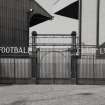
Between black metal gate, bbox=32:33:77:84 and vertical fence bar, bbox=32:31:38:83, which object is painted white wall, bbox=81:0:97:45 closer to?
black metal gate, bbox=32:33:77:84

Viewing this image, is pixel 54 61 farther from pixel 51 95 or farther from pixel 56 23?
pixel 51 95

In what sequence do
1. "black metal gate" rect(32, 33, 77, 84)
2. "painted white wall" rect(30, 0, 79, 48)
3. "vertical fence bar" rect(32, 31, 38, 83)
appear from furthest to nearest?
1. "painted white wall" rect(30, 0, 79, 48)
2. "black metal gate" rect(32, 33, 77, 84)
3. "vertical fence bar" rect(32, 31, 38, 83)

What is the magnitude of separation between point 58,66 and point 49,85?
2.18 metres

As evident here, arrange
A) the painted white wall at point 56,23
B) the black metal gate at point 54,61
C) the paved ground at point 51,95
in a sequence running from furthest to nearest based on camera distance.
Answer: the painted white wall at point 56,23 < the black metal gate at point 54,61 < the paved ground at point 51,95

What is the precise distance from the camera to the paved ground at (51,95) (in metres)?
10.6

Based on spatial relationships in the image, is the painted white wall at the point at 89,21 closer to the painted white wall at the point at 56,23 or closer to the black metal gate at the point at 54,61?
the painted white wall at the point at 56,23

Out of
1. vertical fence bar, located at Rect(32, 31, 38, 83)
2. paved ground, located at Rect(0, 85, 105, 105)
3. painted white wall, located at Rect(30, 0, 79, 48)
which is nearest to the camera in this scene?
paved ground, located at Rect(0, 85, 105, 105)

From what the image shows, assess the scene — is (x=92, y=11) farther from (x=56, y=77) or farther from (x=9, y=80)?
(x=9, y=80)

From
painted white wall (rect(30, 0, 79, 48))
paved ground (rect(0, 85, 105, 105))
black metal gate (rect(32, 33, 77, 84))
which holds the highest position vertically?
painted white wall (rect(30, 0, 79, 48))

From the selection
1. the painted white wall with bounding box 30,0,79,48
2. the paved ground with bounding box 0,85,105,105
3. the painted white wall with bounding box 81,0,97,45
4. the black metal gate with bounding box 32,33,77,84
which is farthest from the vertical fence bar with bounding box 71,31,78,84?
the paved ground with bounding box 0,85,105,105

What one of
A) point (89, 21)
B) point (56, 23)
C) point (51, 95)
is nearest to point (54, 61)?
point (56, 23)

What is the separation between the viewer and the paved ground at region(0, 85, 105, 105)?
10.6m

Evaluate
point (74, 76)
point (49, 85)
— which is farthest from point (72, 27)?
point (49, 85)

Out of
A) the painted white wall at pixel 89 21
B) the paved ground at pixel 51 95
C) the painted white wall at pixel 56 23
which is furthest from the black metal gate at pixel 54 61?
the paved ground at pixel 51 95
